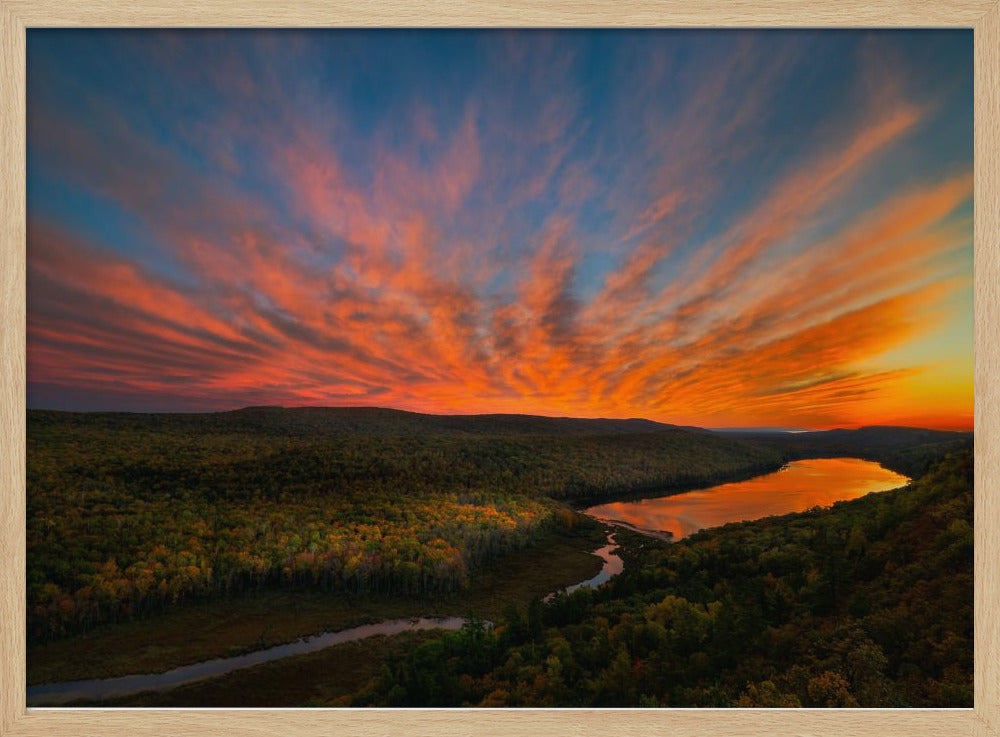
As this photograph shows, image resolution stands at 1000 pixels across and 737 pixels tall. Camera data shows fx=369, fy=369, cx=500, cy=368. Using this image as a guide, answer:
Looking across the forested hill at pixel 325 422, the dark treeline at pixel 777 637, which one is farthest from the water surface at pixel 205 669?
the forested hill at pixel 325 422

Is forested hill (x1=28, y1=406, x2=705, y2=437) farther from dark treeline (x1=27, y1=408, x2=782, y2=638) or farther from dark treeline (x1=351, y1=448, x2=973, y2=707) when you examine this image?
dark treeline (x1=351, y1=448, x2=973, y2=707)

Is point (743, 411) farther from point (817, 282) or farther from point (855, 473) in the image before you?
point (855, 473)

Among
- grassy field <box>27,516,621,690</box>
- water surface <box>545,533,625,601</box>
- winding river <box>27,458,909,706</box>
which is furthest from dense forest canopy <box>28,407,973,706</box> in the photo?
water surface <box>545,533,625,601</box>

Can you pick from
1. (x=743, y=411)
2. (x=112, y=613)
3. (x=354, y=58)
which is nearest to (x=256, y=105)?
(x=354, y=58)

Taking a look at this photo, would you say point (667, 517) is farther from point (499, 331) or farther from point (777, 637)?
point (499, 331)

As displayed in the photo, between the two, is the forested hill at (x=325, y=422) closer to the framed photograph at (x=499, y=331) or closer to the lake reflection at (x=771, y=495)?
the framed photograph at (x=499, y=331)

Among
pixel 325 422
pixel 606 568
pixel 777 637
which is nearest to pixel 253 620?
pixel 325 422
